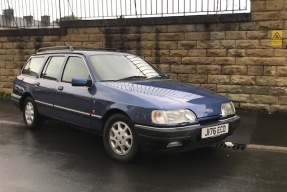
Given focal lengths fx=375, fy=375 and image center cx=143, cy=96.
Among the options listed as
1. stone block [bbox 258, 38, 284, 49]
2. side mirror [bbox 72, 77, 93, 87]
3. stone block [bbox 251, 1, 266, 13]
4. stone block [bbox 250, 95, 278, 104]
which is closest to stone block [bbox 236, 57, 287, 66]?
stone block [bbox 258, 38, 284, 49]

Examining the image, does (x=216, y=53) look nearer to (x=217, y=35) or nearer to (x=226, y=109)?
(x=217, y=35)

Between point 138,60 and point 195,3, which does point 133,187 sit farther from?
point 195,3

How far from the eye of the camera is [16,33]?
448 inches

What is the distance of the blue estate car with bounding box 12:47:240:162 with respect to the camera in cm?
475

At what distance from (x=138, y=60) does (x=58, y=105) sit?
159 cm

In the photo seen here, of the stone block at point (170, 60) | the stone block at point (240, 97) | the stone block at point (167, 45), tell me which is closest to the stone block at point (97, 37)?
the stone block at point (167, 45)

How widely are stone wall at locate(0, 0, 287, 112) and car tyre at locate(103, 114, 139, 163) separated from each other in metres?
4.17

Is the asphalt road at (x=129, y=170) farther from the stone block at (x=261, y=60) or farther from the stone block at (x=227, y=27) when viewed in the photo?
the stone block at (x=227, y=27)

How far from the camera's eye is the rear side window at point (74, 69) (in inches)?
235

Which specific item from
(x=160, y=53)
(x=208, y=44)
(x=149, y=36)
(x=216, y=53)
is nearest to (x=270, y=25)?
(x=216, y=53)

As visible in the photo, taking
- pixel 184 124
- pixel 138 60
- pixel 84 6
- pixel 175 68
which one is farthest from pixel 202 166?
pixel 84 6

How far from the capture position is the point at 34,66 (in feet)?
24.6

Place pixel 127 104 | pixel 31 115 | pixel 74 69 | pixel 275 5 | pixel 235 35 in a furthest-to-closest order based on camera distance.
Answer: pixel 235 35 → pixel 275 5 → pixel 31 115 → pixel 74 69 → pixel 127 104

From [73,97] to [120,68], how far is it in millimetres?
882
